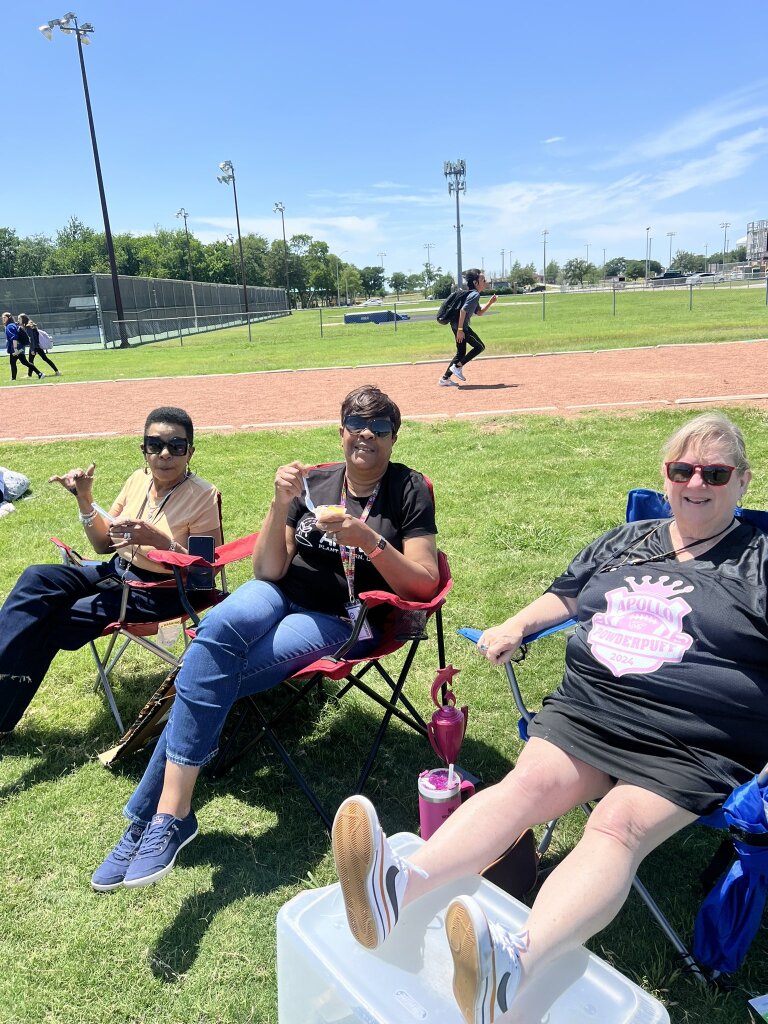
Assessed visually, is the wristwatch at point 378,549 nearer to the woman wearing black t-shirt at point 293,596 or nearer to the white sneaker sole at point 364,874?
the woman wearing black t-shirt at point 293,596

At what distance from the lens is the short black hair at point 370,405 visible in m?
2.73

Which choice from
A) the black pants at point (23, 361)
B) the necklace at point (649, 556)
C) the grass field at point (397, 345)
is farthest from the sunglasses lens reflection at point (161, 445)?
the black pants at point (23, 361)

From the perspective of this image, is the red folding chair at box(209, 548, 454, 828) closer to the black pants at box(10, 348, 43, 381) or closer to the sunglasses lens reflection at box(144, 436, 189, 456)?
the sunglasses lens reflection at box(144, 436, 189, 456)

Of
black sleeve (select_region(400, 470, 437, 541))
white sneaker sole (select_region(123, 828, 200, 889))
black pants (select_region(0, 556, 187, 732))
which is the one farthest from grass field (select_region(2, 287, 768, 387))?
white sneaker sole (select_region(123, 828, 200, 889))

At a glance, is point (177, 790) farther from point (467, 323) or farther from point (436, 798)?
point (467, 323)

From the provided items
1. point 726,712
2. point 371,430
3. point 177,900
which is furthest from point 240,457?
point 726,712

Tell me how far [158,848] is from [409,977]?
94 cm

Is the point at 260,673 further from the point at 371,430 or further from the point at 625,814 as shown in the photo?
the point at 625,814

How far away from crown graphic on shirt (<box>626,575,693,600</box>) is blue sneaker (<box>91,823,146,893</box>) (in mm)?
1736

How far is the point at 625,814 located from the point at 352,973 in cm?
74

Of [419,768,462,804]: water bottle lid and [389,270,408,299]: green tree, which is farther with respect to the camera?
[389,270,408,299]: green tree

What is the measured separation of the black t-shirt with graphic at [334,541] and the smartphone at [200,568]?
1.40ft

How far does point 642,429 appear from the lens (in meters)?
7.80

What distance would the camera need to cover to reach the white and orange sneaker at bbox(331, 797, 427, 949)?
5.48ft
